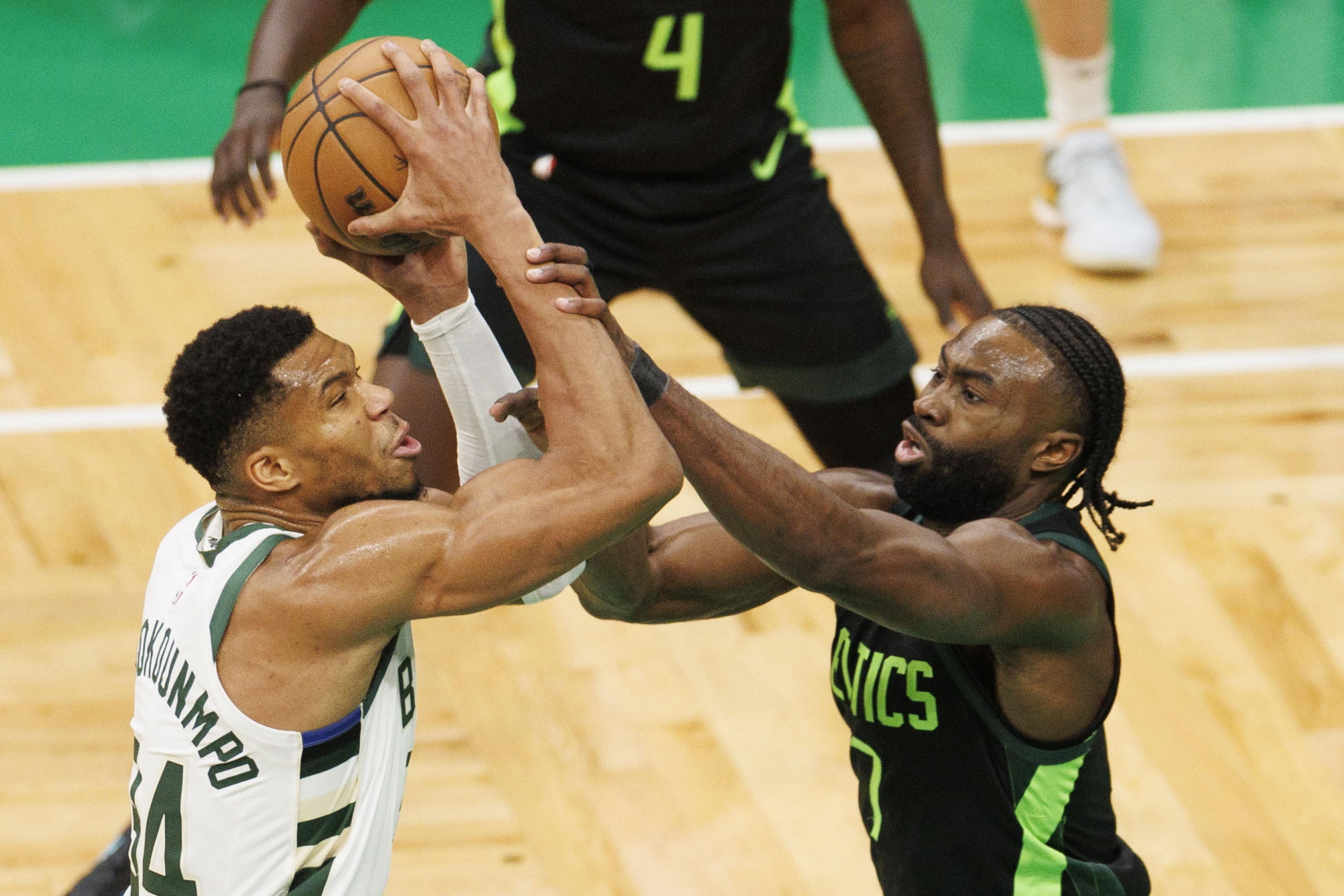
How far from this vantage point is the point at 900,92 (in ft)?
13.6

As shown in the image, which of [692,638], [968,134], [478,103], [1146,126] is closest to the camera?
[478,103]

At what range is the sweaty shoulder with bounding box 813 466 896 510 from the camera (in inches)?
121

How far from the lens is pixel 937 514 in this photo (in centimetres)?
293

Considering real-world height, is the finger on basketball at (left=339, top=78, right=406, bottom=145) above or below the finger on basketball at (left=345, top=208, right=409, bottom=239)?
above

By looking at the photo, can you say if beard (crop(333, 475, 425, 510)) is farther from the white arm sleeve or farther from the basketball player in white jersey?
the white arm sleeve

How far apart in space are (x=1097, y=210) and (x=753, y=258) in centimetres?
268

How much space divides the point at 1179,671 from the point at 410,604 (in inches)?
110

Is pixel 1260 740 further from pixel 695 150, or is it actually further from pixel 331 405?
pixel 331 405

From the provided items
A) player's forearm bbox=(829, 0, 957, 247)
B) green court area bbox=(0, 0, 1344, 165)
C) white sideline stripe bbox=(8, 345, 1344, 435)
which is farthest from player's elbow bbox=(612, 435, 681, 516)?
green court area bbox=(0, 0, 1344, 165)

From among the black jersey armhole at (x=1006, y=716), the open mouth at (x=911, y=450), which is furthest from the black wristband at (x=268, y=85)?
the black jersey armhole at (x=1006, y=716)

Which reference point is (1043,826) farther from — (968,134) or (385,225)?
(968,134)

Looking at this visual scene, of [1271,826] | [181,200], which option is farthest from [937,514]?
[181,200]

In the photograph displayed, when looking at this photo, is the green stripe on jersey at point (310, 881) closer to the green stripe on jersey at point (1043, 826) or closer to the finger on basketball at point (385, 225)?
the finger on basketball at point (385, 225)

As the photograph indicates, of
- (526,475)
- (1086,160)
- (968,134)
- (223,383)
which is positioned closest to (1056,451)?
(526,475)
